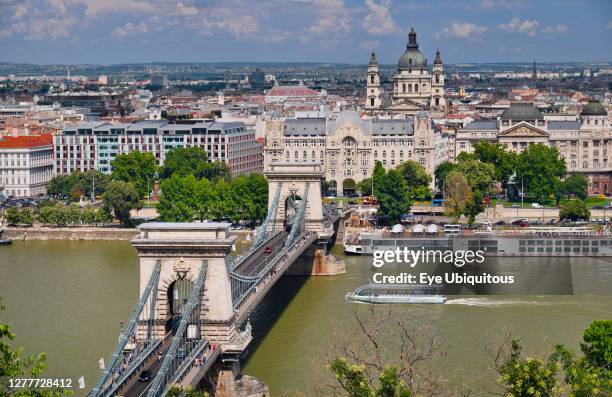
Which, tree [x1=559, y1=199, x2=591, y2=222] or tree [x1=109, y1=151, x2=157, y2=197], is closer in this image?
tree [x1=559, y1=199, x2=591, y2=222]

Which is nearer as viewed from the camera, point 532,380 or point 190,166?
point 532,380

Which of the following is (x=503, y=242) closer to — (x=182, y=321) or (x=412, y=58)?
(x=182, y=321)

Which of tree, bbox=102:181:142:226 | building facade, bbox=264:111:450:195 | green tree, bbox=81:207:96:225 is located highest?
building facade, bbox=264:111:450:195

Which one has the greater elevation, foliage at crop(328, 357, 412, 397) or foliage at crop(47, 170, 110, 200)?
foliage at crop(47, 170, 110, 200)

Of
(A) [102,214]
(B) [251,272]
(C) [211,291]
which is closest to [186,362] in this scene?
(C) [211,291]

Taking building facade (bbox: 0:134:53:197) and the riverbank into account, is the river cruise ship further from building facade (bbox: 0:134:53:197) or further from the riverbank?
building facade (bbox: 0:134:53:197)

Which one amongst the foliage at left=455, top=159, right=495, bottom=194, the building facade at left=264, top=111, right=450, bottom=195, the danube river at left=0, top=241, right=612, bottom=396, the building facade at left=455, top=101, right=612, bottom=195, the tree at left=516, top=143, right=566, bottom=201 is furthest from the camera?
the building facade at left=455, top=101, right=612, bottom=195

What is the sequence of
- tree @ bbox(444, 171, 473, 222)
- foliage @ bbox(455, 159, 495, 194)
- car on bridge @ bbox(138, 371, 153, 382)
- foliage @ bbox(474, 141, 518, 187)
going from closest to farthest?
car on bridge @ bbox(138, 371, 153, 382), tree @ bbox(444, 171, 473, 222), foliage @ bbox(455, 159, 495, 194), foliage @ bbox(474, 141, 518, 187)

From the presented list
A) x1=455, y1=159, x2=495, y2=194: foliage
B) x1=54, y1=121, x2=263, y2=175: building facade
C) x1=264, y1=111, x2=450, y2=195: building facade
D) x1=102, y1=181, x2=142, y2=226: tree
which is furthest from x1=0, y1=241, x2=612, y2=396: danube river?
x1=54, y1=121, x2=263, y2=175: building facade

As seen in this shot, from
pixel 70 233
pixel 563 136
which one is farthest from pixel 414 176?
pixel 70 233
